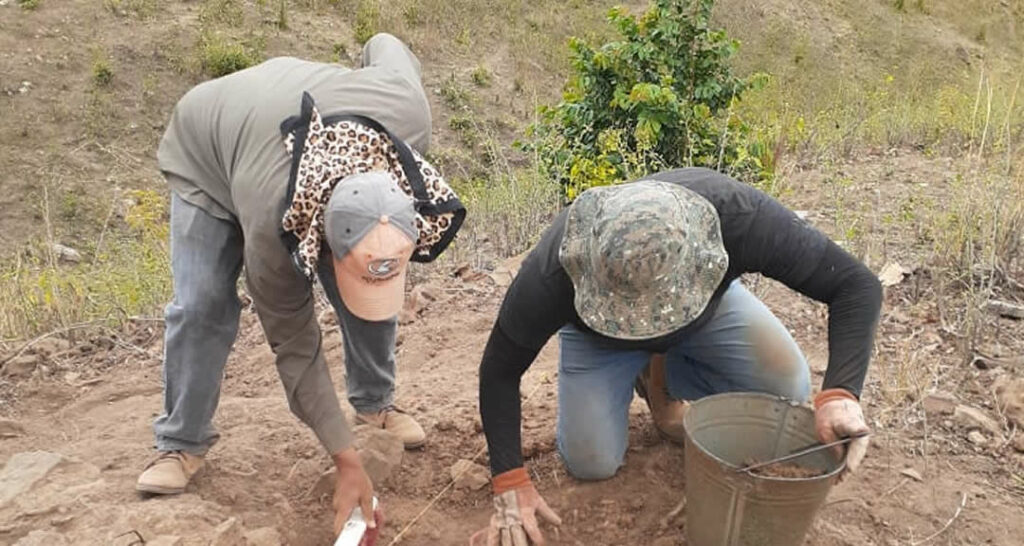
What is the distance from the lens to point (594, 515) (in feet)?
8.02

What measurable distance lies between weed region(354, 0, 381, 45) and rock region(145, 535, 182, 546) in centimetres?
1009

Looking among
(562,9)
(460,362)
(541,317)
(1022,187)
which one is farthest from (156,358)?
(562,9)

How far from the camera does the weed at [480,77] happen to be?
11.7 m

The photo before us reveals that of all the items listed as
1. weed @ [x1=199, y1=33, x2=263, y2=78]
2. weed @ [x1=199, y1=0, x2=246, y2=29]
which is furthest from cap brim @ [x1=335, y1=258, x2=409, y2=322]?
weed @ [x1=199, y1=0, x2=246, y2=29]

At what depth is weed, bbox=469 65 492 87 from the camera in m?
11.7

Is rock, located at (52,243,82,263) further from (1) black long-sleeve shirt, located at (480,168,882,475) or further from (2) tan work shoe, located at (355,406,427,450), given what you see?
(1) black long-sleeve shirt, located at (480,168,882,475)

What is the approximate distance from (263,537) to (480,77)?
33.2 ft

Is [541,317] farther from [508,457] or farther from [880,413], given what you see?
[880,413]

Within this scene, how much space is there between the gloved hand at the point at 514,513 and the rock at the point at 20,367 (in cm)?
225

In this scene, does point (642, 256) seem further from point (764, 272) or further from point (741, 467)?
point (741, 467)

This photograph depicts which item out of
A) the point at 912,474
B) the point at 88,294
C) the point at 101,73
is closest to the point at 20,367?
the point at 88,294

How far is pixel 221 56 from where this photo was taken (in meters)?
10.1

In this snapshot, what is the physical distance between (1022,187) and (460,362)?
2474 millimetres

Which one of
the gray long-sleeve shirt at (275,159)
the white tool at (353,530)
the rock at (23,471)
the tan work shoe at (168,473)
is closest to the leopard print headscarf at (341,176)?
the gray long-sleeve shirt at (275,159)
